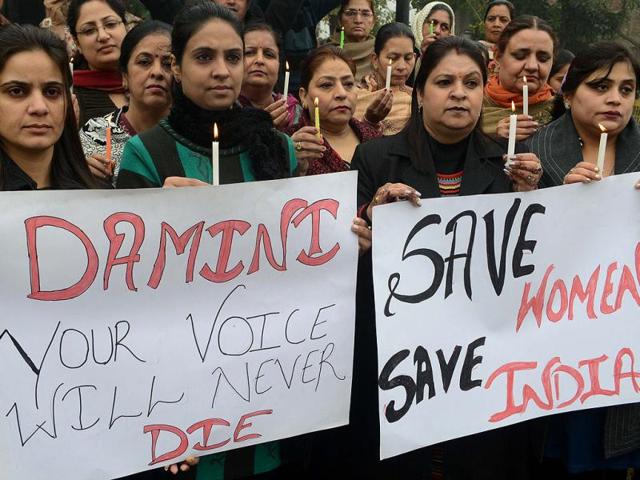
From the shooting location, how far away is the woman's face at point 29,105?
2.55 m

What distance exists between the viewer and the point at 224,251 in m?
2.66

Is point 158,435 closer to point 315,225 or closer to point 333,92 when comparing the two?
point 315,225

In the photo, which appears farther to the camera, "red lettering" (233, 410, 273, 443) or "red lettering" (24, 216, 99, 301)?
"red lettering" (233, 410, 273, 443)

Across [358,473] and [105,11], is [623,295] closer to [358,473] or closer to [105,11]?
[358,473]

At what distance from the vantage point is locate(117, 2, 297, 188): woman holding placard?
9.22 ft

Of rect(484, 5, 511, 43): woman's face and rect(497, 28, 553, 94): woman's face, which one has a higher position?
rect(484, 5, 511, 43): woman's face

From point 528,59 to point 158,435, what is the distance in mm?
2739

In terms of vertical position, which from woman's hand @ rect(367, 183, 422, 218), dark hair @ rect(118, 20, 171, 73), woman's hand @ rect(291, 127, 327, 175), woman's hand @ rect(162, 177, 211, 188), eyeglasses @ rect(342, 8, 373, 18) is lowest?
woman's hand @ rect(367, 183, 422, 218)

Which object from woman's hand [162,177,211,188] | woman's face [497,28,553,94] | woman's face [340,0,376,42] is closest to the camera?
woman's hand [162,177,211,188]

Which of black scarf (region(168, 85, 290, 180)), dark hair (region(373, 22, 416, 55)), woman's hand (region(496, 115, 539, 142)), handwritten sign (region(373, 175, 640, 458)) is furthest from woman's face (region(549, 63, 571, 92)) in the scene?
black scarf (region(168, 85, 290, 180))

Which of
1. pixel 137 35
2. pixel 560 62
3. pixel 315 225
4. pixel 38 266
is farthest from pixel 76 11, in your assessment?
pixel 560 62

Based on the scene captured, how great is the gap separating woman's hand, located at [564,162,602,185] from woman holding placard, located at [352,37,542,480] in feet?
0.63

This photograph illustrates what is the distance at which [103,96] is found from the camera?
13.5 ft

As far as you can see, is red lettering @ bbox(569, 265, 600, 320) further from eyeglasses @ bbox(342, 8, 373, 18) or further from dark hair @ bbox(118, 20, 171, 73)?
eyeglasses @ bbox(342, 8, 373, 18)
